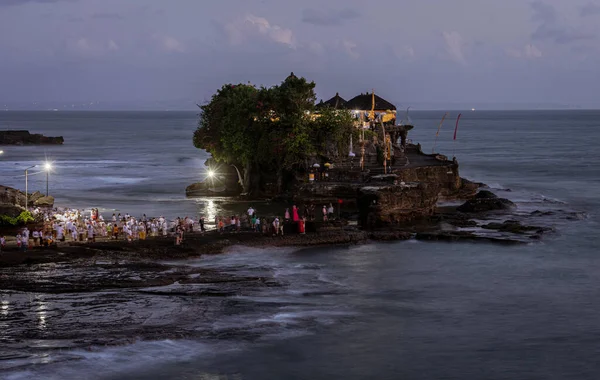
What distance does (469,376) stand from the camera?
2977cm

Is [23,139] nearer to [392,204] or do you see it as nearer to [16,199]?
[16,199]

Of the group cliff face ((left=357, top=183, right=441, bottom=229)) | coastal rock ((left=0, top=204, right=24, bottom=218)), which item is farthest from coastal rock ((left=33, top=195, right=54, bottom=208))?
cliff face ((left=357, top=183, right=441, bottom=229))

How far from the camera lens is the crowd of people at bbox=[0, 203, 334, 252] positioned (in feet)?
148

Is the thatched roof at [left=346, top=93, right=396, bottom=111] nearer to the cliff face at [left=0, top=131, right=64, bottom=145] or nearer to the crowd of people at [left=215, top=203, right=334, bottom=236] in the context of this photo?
the crowd of people at [left=215, top=203, right=334, bottom=236]

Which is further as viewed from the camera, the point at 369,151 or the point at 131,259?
the point at 369,151

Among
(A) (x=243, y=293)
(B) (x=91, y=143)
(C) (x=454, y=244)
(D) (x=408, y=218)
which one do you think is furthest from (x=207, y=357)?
(B) (x=91, y=143)

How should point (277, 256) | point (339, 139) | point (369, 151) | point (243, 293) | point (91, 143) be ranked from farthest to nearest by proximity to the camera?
point (91, 143) < point (369, 151) < point (339, 139) < point (277, 256) < point (243, 293)

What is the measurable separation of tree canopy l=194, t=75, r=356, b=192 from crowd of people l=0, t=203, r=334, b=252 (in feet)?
39.2

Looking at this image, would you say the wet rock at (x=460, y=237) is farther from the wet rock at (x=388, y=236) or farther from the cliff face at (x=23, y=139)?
the cliff face at (x=23, y=139)

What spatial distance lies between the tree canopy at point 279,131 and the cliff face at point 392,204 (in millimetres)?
11381

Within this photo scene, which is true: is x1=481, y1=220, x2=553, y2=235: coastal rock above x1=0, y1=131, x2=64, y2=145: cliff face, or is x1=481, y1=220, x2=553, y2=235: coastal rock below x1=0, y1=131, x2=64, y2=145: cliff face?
below

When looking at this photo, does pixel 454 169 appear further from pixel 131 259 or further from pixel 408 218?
pixel 131 259

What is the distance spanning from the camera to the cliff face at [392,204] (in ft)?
181

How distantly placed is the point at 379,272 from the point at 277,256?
6.15m
